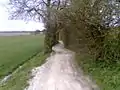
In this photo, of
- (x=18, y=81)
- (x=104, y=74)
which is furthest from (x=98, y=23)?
(x=18, y=81)

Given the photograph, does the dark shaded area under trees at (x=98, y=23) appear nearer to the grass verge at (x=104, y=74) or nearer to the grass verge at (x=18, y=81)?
the grass verge at (x=104, y=74)

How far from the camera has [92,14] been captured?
1314 cm

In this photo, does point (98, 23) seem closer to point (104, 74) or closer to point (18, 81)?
point (104, 74)

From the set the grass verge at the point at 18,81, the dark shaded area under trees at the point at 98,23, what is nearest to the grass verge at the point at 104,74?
the dark shaded area under trees at the point at 98,23

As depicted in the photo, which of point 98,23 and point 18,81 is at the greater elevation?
point 98,23

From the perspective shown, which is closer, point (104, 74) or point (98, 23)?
point (104, 74)

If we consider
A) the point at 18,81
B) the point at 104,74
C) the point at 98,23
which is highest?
the point at 98,23

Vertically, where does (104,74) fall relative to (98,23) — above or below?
below

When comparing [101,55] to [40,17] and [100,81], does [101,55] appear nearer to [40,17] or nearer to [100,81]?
[100,81]

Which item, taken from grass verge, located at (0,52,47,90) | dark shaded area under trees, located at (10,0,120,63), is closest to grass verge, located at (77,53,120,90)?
dark shaded area under trees, located at (10,0,120,63)

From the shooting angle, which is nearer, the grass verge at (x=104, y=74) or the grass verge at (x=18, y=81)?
the grass verge at (x=104, y=74)

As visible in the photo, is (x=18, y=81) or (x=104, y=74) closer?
(x=104, y=74)

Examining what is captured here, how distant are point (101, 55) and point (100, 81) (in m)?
3.64

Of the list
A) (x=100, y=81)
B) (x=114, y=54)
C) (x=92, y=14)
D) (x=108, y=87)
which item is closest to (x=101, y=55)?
(x=114, y=54)
